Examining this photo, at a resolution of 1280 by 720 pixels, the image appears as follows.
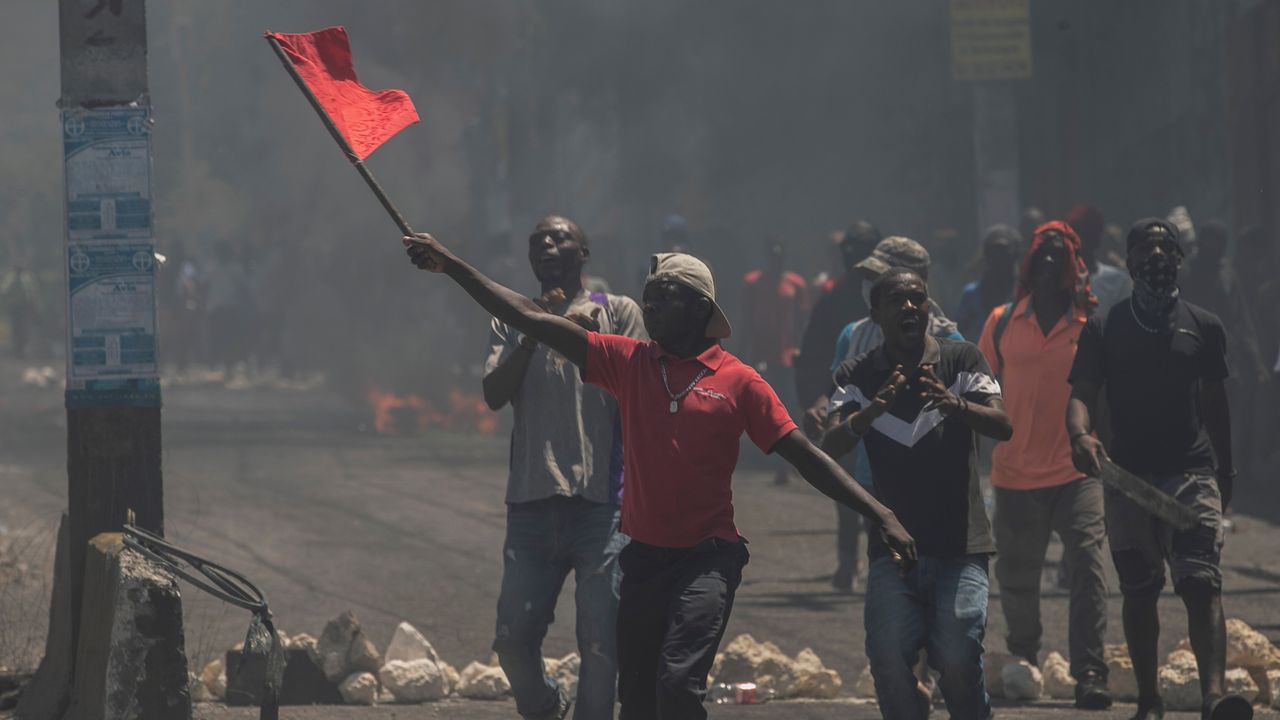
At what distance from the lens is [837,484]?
197 inches

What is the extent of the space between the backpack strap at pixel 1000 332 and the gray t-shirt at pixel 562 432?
87.9 inches

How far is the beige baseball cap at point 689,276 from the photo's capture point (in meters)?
5.04

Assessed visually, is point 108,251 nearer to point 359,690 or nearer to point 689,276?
point 359,690

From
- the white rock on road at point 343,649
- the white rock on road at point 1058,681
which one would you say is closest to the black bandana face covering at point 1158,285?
the white rock on road at point 1058,681

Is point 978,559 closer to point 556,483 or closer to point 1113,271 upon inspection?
point 556,483

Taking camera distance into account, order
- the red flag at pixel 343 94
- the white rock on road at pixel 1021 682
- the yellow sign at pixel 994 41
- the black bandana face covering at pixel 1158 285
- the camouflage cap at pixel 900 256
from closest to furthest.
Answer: the red flag at pixel 343 94
the black bandana face covering at pixel 1158 285
the white rock on road at pixel 1021 682
the camouflage cap at pixel 900 256
the yellow sign at pixel 994 41

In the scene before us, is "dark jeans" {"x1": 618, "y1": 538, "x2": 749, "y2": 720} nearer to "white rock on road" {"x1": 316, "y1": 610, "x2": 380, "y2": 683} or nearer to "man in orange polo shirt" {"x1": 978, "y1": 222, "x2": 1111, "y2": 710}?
"white rock on road" {"x1": 316, "y1": 610, "x2": 380, "y2": 683}

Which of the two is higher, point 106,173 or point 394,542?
point 106,173

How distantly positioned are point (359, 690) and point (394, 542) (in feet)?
15.0

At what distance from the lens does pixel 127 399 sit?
257 inches

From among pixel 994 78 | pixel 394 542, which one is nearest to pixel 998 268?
pixel 394 542

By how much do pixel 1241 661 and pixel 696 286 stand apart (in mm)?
3319

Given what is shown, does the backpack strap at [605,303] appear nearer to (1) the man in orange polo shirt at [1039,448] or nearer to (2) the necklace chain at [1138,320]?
(2) the necklace chain at [1138,320]

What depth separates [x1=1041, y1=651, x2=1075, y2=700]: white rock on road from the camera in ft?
24.5
